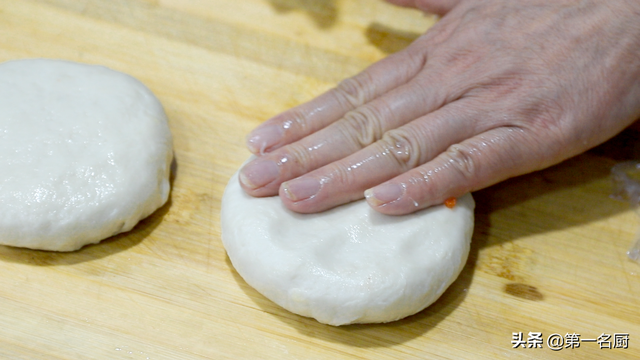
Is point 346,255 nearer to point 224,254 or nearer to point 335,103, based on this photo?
point 224,254

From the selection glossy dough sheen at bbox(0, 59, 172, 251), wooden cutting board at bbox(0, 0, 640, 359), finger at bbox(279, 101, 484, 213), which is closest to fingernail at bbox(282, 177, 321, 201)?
finger at bbox(279, 101, 484, 213)

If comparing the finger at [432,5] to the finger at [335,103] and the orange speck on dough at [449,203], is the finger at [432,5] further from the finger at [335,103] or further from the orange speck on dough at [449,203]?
the orange speck on dough at [449,203]

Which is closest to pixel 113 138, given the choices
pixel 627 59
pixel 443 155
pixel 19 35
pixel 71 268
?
pixel 71 268

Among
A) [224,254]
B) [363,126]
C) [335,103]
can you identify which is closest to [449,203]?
[363,126]

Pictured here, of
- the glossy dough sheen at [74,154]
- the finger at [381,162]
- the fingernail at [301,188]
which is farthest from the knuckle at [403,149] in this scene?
the glossy dough sheen at [74,154]

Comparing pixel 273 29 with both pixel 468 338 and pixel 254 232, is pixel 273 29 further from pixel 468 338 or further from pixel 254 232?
pixel 468 338
